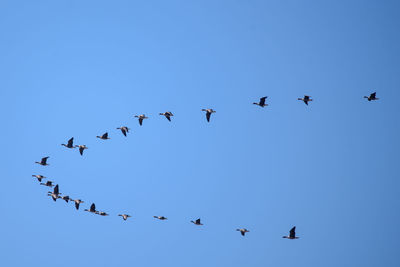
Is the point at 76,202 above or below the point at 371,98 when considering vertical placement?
below

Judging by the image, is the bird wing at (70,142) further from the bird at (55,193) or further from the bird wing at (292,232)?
the bird wing at (292,232)

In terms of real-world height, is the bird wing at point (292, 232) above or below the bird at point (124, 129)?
below

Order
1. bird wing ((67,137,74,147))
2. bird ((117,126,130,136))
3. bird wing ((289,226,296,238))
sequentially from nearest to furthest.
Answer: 1. bird wing ((289,226,296,238))
2. bird wing ((67,137,74,147))
3. bird ((117,126,130,136))

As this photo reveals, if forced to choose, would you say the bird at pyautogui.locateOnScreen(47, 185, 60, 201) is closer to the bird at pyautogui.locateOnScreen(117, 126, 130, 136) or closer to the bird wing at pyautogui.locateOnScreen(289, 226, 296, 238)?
the bird at pyautogui.locateOnScreen(117, 126, 130, 136)

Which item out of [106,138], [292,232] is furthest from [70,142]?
[292,232]

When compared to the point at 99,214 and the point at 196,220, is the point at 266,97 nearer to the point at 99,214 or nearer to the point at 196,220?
the point at 196,220

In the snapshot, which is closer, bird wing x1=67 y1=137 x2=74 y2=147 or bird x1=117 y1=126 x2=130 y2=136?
bird wing x1=67 y1=137 x2=74 y2=147

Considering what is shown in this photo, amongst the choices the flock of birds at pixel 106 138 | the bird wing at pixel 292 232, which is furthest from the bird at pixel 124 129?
the bird wing at pixel 292 232

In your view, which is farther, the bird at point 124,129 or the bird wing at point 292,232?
the bird at point 124,129

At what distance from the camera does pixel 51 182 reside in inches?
3314

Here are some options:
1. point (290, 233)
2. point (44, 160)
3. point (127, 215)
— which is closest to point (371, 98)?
point (290, 233)

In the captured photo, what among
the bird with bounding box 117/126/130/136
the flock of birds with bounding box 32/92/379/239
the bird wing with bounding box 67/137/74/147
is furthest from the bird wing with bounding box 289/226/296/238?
the bird wing with bounding box 67/137/74/147

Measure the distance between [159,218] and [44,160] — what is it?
1666cm

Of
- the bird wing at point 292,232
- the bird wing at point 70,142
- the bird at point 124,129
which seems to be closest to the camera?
the bird wing at point 292,232
